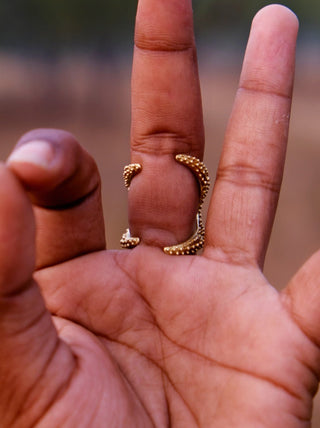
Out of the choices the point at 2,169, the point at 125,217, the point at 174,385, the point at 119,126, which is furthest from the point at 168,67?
the point at 119,126

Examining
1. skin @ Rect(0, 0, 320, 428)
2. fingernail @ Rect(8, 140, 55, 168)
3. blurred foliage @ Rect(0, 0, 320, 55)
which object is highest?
blurred foliage @ Rect(0, 0, 320, 55)

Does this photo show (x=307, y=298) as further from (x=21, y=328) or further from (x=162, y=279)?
(x=21, y=328)

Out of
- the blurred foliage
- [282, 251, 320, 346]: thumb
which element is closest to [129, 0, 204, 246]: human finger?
[282, 251, 320, 346]: thumb

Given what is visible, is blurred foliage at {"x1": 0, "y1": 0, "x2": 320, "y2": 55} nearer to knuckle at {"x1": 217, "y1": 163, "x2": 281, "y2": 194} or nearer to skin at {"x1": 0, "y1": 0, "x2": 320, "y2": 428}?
skin at {"x1": 0, "y1": 0, "x2": 320, "y2": 428}

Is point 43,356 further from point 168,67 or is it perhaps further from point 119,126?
point 119,126

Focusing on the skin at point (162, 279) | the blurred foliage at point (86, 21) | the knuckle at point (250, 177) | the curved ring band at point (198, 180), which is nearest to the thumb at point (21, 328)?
the skin at point (162, 279)

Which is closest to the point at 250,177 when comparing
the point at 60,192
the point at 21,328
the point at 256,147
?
the point at 256,147
